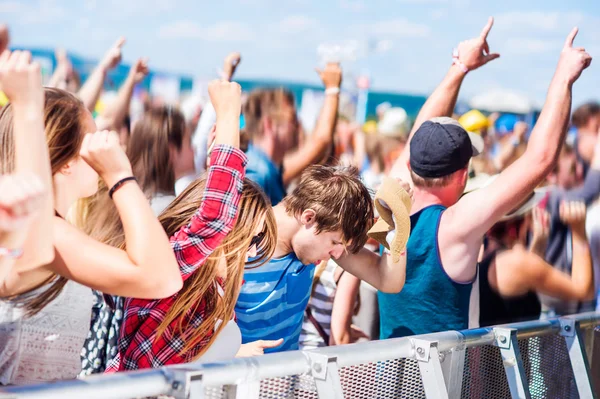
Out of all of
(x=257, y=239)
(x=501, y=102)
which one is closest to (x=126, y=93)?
(x=257, y=239)

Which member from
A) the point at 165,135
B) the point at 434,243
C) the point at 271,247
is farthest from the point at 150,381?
the point at 165,135

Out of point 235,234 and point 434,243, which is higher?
point 235,234

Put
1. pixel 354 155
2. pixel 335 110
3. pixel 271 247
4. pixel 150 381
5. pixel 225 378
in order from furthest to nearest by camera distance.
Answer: pixel 354 155
pixel 335 110
pixel 271 247
pixel 225 378
pixel 150 381

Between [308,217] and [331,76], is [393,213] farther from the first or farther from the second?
[331,76]

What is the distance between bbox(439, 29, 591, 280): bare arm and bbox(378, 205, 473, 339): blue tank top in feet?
0.14

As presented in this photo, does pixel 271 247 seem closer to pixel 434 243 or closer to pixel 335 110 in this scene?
→ pixel 434 243

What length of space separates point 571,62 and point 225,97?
143 centimetres

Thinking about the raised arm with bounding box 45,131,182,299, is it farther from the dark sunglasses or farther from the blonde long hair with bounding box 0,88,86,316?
the dark sunglasses

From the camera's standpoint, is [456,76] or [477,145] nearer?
[456,76]

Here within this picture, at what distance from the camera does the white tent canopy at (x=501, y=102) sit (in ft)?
50.4

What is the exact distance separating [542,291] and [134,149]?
6.51ft

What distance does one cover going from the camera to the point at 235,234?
2014 millimetres

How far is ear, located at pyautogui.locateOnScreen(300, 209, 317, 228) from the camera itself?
2350 mm

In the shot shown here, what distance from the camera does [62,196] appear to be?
1.81m
